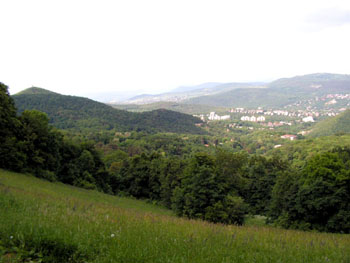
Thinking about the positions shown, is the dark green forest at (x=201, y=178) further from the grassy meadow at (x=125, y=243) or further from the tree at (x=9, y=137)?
the grassy meadow at (x=125, y=243)

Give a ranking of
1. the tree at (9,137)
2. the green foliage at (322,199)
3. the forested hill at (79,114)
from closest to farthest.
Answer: the green foliage at (322,199), the tree at (9,137), the forested hill at (79,114)

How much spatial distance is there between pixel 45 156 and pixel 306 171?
102ft

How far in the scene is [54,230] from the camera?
493cm

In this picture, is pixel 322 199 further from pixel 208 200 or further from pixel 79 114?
pixel 79 114

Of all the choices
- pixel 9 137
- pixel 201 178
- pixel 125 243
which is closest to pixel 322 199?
pixel 201 178

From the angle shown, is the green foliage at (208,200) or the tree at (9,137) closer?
the green foliage at (208,200)

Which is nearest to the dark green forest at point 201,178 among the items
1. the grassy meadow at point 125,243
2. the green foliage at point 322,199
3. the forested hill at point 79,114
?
the green foliage at point 322,199

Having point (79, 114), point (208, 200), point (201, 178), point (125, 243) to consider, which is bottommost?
point (208, 200)

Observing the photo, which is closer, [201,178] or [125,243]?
[125,243]

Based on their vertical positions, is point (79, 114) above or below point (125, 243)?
below

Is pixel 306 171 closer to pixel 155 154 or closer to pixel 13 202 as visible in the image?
pixel 13 202

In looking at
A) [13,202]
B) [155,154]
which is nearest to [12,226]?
[13,202]

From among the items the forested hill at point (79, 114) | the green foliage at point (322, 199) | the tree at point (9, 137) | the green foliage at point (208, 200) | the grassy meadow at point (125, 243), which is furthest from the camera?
the forested hill at point (79, 114)

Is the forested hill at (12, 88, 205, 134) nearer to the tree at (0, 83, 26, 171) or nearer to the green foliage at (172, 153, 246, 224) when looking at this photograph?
the tree at (0, 83, 26, 171)
